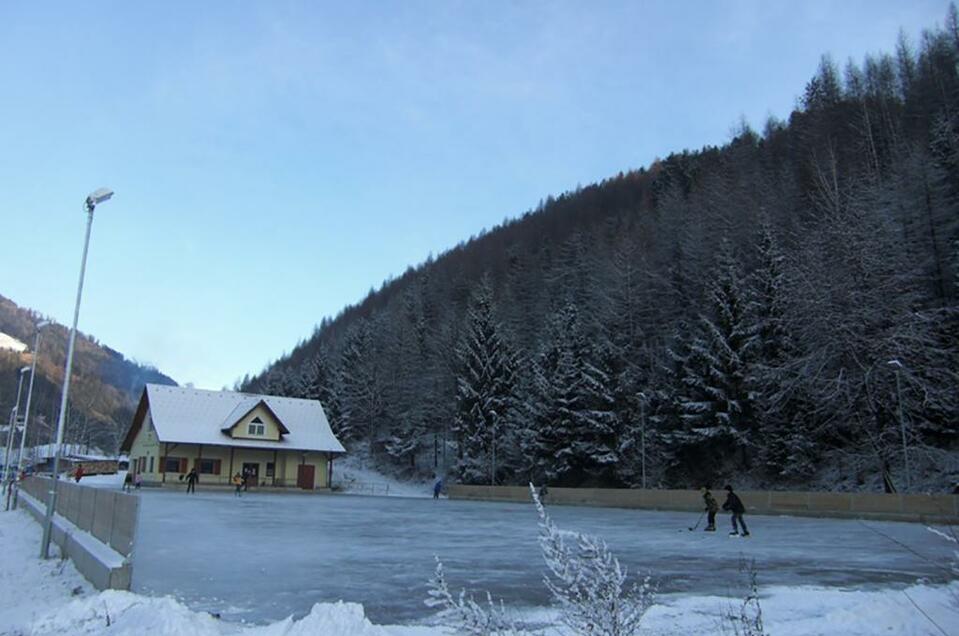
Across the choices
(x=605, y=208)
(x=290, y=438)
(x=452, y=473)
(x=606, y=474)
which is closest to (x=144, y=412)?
(x=290, y=438)

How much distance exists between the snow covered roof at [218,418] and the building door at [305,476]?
2189mm

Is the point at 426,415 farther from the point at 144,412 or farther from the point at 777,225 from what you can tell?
the point at 777,225

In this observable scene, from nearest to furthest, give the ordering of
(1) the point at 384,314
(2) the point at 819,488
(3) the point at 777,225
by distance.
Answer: (2) the point at 819,488 < (3) the point at 777,225 < (1) the point at 384,314

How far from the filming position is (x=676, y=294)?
202 feet

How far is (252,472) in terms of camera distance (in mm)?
59594

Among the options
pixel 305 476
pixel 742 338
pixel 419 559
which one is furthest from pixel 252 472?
pixel 419 559

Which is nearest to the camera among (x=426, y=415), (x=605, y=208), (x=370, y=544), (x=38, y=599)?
(x=38, y=599)

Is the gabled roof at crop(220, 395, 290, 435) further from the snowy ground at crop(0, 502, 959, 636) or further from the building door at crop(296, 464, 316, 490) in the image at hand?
the snowy ground at crop(0, 502, 959, 636)

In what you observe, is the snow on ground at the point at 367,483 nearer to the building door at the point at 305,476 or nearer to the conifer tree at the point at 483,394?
the building door at the point at 305,476

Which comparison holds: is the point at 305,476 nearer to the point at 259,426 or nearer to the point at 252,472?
the point at 252,472

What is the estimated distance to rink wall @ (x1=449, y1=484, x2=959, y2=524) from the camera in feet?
87.9

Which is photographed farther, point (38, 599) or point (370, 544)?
point (370, 544)

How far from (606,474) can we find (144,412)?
130 ft

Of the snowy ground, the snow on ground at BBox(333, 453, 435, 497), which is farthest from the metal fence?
the snow on ground at BBox(333, 453, 435, 497)
